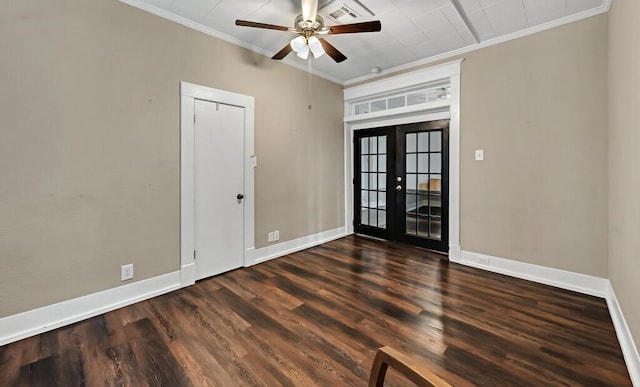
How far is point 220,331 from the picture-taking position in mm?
2141

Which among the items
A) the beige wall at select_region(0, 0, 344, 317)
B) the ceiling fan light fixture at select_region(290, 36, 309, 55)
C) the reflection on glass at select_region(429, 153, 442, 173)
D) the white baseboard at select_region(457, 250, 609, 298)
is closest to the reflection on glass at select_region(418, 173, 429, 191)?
the reflection on glass at select_region(429, 153, 442, 173)

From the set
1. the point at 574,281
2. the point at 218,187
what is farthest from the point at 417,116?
the point at 218,187

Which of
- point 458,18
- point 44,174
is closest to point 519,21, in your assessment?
point 458,18

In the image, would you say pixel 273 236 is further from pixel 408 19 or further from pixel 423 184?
pixel 408 19

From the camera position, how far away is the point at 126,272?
2582 mm

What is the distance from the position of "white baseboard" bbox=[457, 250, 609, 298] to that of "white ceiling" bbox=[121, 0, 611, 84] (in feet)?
8.57

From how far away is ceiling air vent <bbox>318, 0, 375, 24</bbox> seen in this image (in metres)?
2.57

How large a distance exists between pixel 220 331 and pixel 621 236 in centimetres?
316

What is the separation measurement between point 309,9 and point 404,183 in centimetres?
286

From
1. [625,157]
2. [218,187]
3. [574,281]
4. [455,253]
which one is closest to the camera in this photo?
[625,157]

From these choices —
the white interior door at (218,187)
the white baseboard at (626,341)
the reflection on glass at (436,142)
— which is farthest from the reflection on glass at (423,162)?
the white interior door at (218,187)

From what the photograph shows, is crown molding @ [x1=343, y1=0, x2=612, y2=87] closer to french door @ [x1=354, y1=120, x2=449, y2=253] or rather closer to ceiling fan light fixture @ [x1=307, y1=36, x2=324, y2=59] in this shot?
french door @ [x1=354, y1=120, x2=449, y2=253]

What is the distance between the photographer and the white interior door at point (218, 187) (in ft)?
10.1

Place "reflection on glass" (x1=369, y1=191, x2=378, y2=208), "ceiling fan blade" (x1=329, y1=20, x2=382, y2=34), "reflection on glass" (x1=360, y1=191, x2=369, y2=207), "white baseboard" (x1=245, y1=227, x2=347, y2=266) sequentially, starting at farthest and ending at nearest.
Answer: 1. "reflection on glass" (x1=360, y1=191, x2=369, y2=207)
2. "reflection on glass" (x1=369, y1=191, x2=378, y2=208)
3. "white baseboard" (x1=245, y1=227, x2=347, y2=266)
4. "ceiling fan blade" (x1=329, y1=20, x2=382, y2=34)
